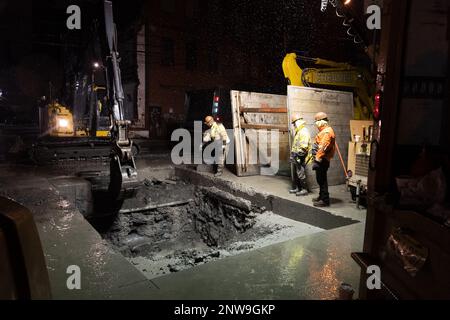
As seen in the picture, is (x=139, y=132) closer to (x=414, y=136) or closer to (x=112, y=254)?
(x=112, y=254)

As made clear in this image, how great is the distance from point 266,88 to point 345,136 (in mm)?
21787

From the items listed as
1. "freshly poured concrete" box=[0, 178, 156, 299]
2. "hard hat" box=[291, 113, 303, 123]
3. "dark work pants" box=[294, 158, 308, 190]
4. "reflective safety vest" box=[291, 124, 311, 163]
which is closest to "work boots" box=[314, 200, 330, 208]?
"dark work pants" box=[294, 158, 308, 190]

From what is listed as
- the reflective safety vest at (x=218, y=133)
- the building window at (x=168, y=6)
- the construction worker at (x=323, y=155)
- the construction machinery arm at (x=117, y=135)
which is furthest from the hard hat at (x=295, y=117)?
the building window at (x=168, y=6)

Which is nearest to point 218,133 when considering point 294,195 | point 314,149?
point 294,195

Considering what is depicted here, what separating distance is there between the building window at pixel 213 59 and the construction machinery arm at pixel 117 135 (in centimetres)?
2099

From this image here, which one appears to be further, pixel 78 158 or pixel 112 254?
pixel 78 158

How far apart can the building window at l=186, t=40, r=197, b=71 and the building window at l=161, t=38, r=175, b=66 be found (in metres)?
1.28

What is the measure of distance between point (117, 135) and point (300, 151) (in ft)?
12.7

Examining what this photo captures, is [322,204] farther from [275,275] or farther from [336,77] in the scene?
[336,77]

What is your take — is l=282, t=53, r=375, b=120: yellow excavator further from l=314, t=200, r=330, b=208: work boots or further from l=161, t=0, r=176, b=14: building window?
l=161, t=0, r=176, b=14: building window

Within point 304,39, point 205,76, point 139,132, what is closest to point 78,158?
point 139,132

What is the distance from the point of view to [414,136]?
2410mm

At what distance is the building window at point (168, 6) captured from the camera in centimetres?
2480

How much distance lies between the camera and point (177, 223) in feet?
29.0
